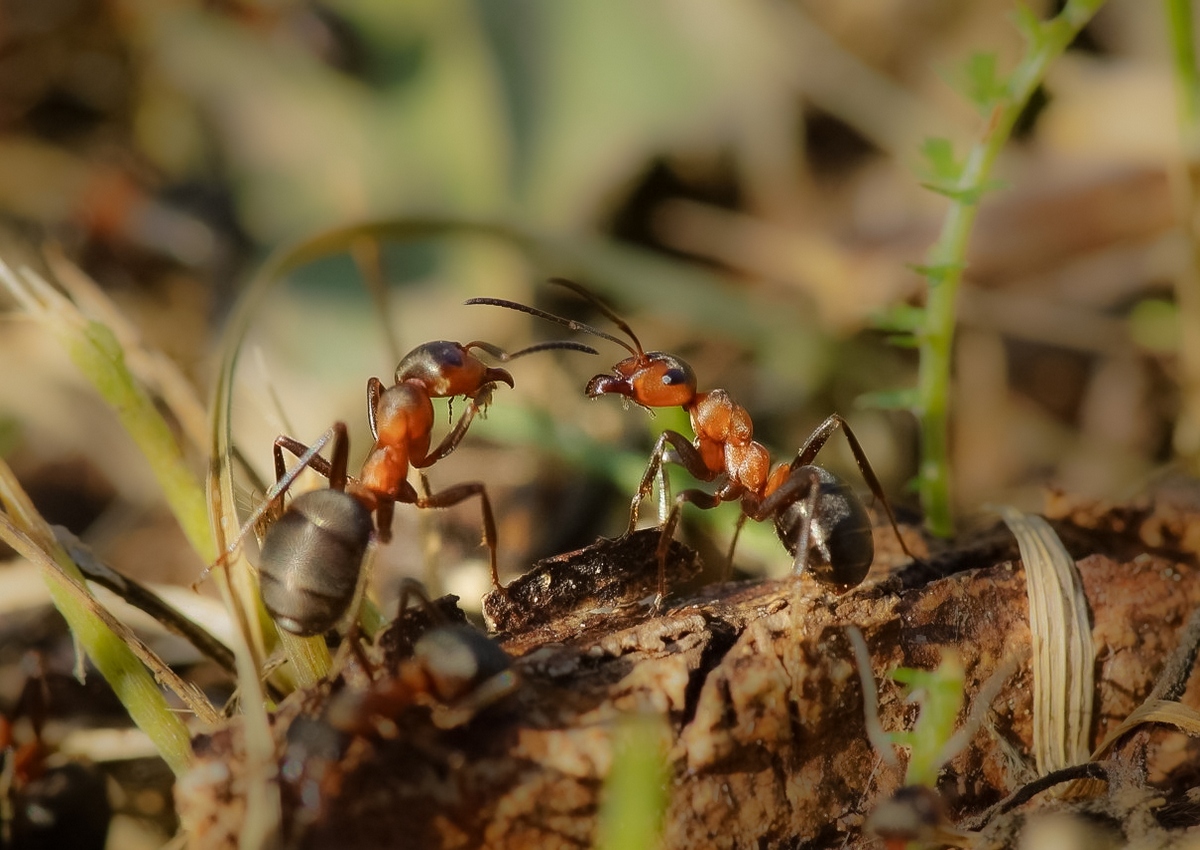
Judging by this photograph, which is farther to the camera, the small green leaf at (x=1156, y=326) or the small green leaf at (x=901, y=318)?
the small green leaf at (x=1156, y=326)

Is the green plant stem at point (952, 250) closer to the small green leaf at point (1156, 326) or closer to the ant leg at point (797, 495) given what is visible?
the ant leg at point (797, 495)

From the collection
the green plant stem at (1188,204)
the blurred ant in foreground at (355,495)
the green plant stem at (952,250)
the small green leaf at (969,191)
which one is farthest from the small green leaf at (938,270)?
the green plant stem at (1188,204)

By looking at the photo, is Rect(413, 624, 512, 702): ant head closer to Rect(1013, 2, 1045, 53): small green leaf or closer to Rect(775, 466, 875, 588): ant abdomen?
Rect(775, 466, 875, 588): ant abdomen

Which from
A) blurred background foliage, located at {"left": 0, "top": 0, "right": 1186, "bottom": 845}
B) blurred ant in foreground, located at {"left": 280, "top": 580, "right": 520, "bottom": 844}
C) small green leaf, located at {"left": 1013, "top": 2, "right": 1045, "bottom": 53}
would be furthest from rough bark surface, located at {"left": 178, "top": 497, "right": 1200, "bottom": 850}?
blurred background foliage, located at {"left": 0, "top": 0, "right": 1186, "bottom": 845}

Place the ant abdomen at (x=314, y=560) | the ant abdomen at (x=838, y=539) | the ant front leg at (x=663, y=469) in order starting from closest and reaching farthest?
the ant abdomen at (x=314, y=560), the ant abdomen at (x=838, y=539), the ant front leg at (x=663, y=469)

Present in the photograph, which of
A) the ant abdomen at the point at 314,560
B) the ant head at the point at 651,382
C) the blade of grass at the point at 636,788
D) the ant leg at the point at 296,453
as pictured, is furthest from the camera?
the ant head at the point at 651,382

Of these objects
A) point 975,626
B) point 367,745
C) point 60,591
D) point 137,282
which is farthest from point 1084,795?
point 137,282
